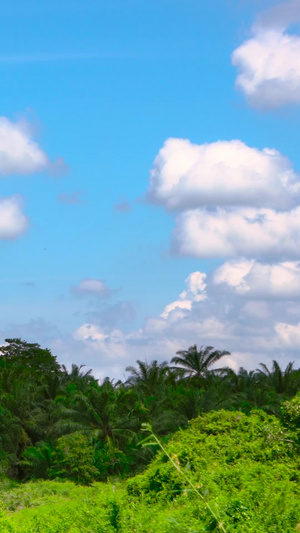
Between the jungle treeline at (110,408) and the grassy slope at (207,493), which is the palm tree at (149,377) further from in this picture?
the grassy slope at (207,493)

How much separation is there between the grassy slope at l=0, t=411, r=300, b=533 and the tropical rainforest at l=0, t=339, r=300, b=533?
0.11 ft

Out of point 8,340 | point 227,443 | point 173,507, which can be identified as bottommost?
point 173,507

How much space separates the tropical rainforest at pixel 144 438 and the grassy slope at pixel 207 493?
32mm

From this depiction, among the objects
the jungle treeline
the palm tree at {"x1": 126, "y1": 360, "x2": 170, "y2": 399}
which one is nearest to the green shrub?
the jungle treeline

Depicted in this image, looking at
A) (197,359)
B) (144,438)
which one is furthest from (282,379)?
(144,438)

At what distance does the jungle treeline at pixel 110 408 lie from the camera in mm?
40250

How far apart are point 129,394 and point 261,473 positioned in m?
29.3

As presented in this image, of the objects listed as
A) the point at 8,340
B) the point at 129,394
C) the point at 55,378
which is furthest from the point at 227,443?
the point at 8,340

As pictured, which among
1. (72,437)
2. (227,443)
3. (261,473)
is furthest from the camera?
(72,437)

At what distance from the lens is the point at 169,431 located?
41.8 meters

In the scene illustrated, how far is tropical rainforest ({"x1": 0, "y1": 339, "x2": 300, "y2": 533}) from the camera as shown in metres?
11.7

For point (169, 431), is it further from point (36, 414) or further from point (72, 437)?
point (36, 414)

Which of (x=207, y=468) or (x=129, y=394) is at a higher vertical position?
(x=129, y=394)

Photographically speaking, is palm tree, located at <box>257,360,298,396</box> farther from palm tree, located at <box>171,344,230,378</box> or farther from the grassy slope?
the grassy slope
